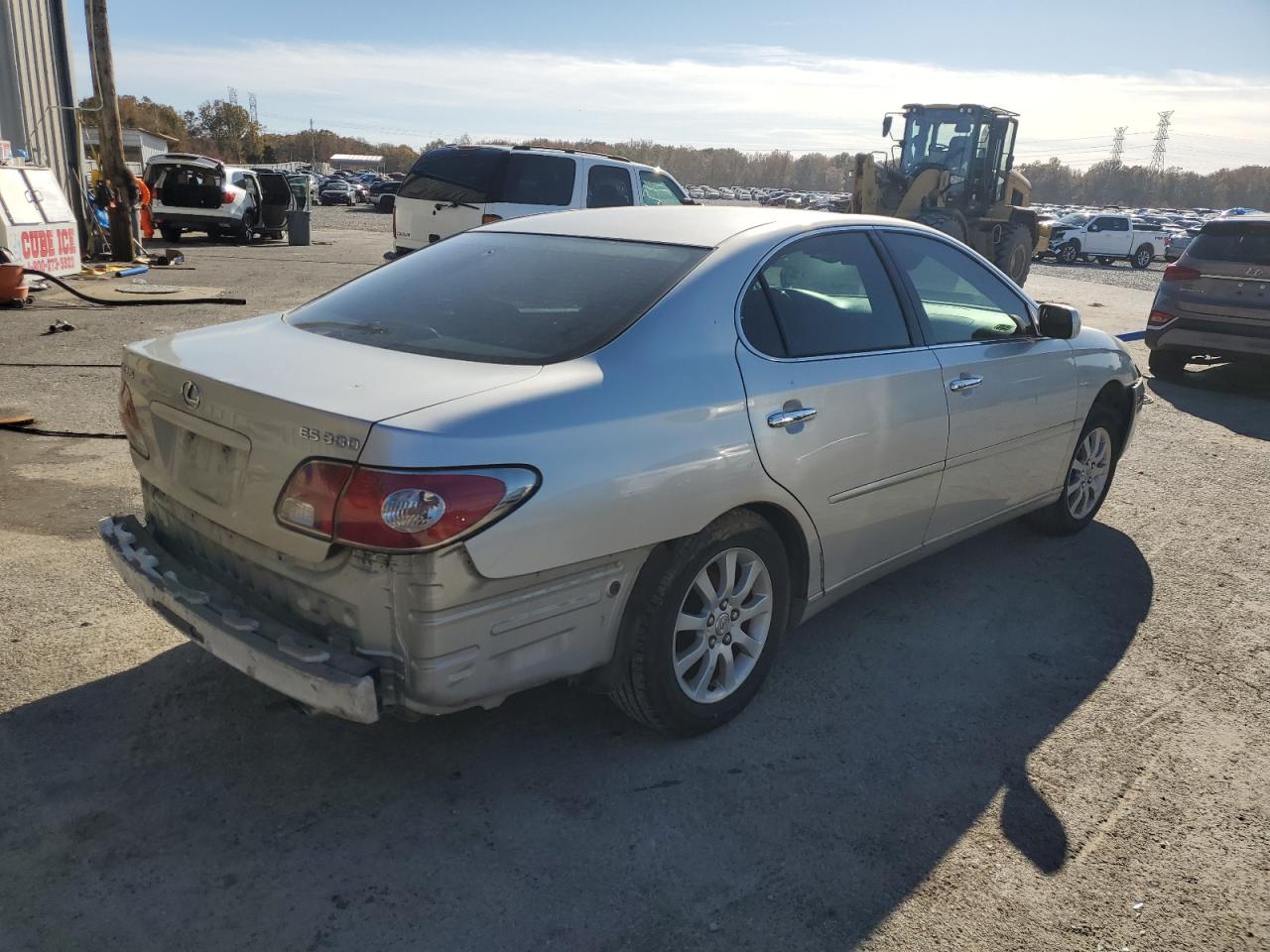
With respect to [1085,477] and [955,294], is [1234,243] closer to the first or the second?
[1085,477]

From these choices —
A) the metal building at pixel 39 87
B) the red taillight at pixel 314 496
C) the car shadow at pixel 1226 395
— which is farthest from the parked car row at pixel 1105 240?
the red taillight at pixel 314 496

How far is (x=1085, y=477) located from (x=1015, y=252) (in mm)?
16357

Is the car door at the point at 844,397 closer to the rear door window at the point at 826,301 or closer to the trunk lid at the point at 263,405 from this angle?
the rear door window at the point at 826,301

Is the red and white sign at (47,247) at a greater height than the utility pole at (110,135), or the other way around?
the utility pole at (110,135)

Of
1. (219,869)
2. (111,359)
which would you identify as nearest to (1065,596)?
(219,869)

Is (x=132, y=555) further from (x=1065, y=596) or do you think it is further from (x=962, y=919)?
(x=1065, y=596)

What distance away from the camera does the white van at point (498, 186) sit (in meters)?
11.2

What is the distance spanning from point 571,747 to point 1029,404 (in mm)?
2692

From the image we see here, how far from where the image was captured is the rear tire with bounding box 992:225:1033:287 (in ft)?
63.5

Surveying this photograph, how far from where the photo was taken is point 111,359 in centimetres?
843

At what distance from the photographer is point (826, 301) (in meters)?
3.57

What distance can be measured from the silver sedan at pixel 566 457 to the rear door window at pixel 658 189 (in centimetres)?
847

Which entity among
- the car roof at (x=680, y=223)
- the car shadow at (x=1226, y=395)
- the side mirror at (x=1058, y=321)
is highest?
the car roof at (x=680, y=223)

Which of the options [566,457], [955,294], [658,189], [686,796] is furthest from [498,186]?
[686,796]
